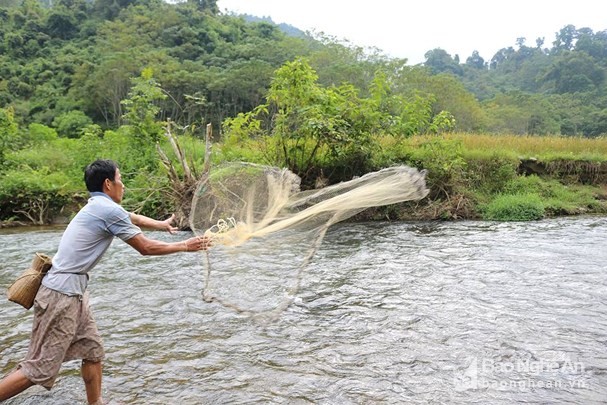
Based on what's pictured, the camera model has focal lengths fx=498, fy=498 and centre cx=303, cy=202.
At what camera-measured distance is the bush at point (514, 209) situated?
13.9 meters

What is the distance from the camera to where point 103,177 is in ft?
12.2

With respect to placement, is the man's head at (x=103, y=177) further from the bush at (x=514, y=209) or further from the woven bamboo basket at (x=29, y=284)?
the bush at (x=514, y=209)

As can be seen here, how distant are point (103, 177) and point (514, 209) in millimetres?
12816

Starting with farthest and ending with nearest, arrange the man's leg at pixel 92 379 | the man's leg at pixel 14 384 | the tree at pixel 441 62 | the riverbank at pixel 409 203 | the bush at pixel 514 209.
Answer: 1. the tree at pixel 441 62
2. the riverbank at pixel 409 203
3. the bush at pixel 514 209
4. the man's leg at pixel 92 379
5. the man's leg at pixel 14 384

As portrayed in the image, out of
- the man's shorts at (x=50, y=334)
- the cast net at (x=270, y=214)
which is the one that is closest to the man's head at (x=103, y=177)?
the man's shorts at (x=50, y=334)

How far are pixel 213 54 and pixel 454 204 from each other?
46183 mm

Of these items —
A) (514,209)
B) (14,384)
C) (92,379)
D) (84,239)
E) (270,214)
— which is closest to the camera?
(14,384)

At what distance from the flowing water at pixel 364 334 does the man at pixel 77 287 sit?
0.66 m

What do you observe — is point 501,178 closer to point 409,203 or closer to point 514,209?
point 514,209

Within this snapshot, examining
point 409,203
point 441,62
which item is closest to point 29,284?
point 409,203

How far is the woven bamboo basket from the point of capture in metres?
3.64

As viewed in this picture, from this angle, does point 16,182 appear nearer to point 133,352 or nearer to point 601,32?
point 133,352

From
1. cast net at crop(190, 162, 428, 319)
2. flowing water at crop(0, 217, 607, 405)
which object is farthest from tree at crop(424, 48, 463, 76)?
cast net at crop(190, 162, 428, 319)

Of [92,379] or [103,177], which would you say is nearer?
[103,177]
